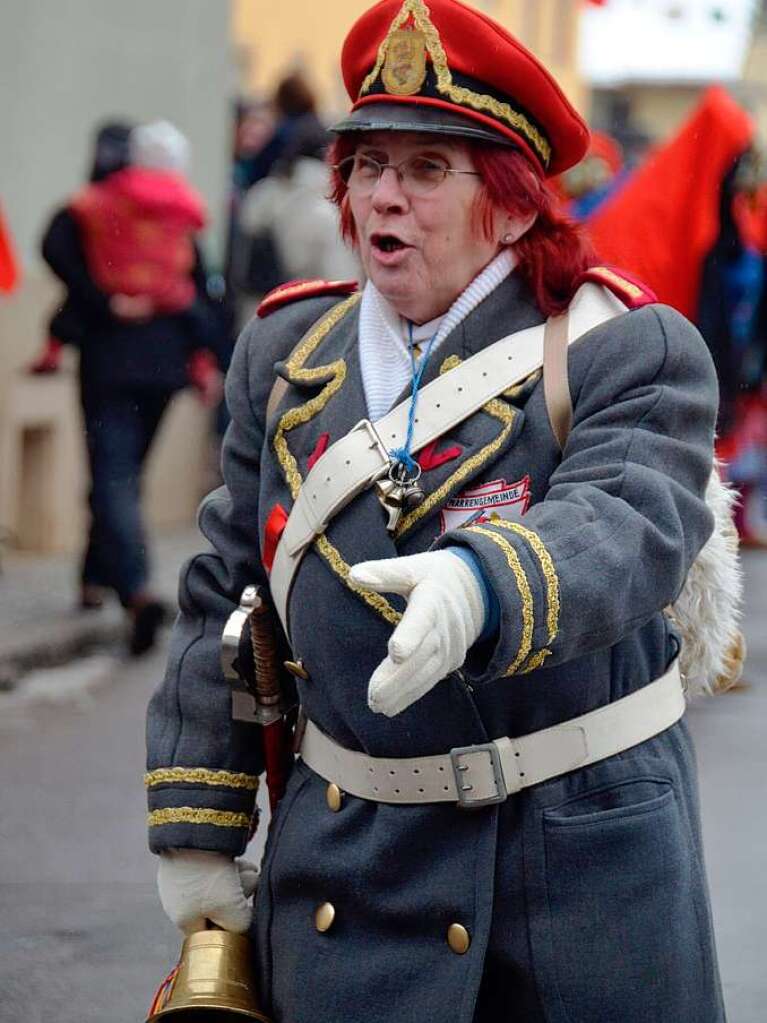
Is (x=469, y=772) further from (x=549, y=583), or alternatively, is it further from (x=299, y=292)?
(x=299, y=292)

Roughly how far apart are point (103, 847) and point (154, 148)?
347cm

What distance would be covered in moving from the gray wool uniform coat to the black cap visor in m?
0.21

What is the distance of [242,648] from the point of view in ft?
9.15

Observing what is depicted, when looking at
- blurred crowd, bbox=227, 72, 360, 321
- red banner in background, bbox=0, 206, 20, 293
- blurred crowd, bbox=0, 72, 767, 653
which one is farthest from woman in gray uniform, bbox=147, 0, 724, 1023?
blurred crowd, bbox=227, 72, 360, 321

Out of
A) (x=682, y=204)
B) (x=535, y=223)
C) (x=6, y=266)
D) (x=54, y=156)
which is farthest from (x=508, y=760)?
(x=54, y=156)

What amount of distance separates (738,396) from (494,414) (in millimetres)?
7098

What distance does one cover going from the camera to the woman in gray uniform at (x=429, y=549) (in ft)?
8.30

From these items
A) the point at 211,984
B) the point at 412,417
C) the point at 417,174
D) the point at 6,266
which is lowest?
the point at 6,266

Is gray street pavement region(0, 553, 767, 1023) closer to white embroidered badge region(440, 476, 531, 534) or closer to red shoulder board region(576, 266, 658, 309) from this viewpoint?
white embroidered badge region(440, 476, 531, 534)

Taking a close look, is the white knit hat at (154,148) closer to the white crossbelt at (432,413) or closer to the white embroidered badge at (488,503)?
the white crossbelt at (432,413)

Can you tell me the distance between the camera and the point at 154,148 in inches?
316

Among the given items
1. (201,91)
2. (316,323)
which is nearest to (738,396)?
(201,91)

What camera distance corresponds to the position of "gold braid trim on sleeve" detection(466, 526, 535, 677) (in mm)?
2193

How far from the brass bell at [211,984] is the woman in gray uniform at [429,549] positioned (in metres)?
0.05
